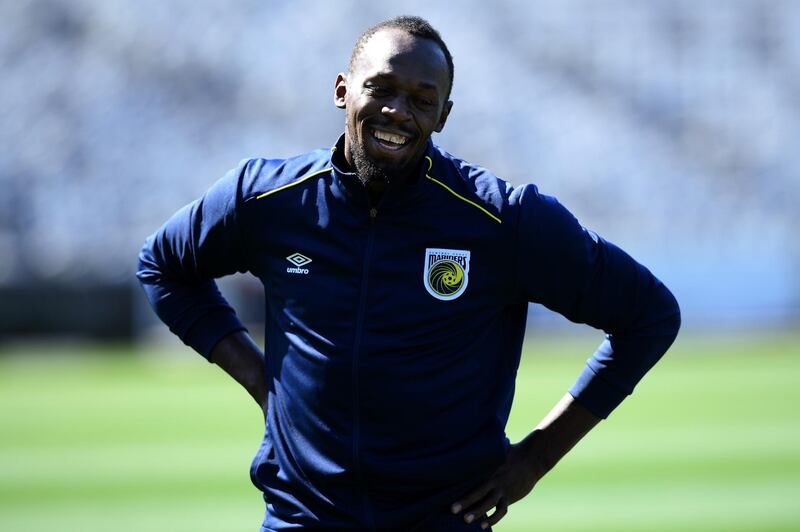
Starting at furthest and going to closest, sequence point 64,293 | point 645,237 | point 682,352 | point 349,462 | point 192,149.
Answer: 1. point 192,149
2. point 645,237
3. point 64,293
4. point 682,352
5. point 349,462

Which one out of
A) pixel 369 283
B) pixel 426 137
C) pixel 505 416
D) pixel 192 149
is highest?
pixel 192 149

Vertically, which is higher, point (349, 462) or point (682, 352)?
point (682, 352)

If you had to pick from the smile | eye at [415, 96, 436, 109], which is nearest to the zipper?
the smile

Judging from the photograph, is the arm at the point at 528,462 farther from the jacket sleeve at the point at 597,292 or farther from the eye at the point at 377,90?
the eye at the point at 377,90

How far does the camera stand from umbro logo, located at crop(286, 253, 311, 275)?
3.20 metres

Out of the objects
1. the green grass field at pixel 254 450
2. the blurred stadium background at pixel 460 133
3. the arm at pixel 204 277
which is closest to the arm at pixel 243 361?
the arm at pixel 204 277

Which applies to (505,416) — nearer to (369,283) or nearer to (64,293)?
(369,283)

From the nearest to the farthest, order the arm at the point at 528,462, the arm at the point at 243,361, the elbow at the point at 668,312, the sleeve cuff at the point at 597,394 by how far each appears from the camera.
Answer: the arm at the point at 528,462 → the elbow at the point at 668,312 → the sleeve cuff at the point at 597,394 → the arm at the point at 243,361

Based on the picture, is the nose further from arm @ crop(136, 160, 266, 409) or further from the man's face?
arm @ crop(136, 160, 266, 409)

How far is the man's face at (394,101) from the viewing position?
3088mm

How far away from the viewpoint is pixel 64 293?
22.8 meters

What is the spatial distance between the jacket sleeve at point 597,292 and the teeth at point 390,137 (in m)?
0.33

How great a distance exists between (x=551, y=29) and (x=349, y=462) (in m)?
30.8

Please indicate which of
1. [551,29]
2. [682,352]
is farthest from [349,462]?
[551,29]
